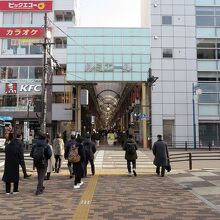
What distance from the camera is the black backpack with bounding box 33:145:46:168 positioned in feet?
35.2

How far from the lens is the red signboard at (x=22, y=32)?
46.2 meters

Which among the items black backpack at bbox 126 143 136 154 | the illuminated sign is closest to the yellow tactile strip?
black backpack at bbox 126 143 136 154

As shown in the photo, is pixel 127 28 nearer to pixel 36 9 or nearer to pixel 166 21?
pixel 166 21

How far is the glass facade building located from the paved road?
2736cm

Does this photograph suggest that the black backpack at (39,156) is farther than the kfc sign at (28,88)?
No

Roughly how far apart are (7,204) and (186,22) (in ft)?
119

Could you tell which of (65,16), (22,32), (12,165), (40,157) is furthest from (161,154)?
(65,16)

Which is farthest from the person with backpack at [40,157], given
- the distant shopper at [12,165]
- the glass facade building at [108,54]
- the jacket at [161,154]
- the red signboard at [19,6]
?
the red signboard at [19,6]

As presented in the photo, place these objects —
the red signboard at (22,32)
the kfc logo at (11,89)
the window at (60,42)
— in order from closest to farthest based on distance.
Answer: the kfc logo at (11,89)
the red signboard at (22,32)
the window at (60,42)

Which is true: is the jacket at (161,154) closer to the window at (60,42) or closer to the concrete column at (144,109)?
the concrete column at (144,109)

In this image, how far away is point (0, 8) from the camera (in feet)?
154

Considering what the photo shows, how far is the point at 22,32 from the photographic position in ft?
152

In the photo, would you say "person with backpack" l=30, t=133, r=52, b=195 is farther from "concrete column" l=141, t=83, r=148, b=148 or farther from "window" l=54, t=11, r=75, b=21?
"window" l=54, t=11, r=75, b=21

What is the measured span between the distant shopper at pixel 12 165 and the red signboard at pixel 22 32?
36.9m
